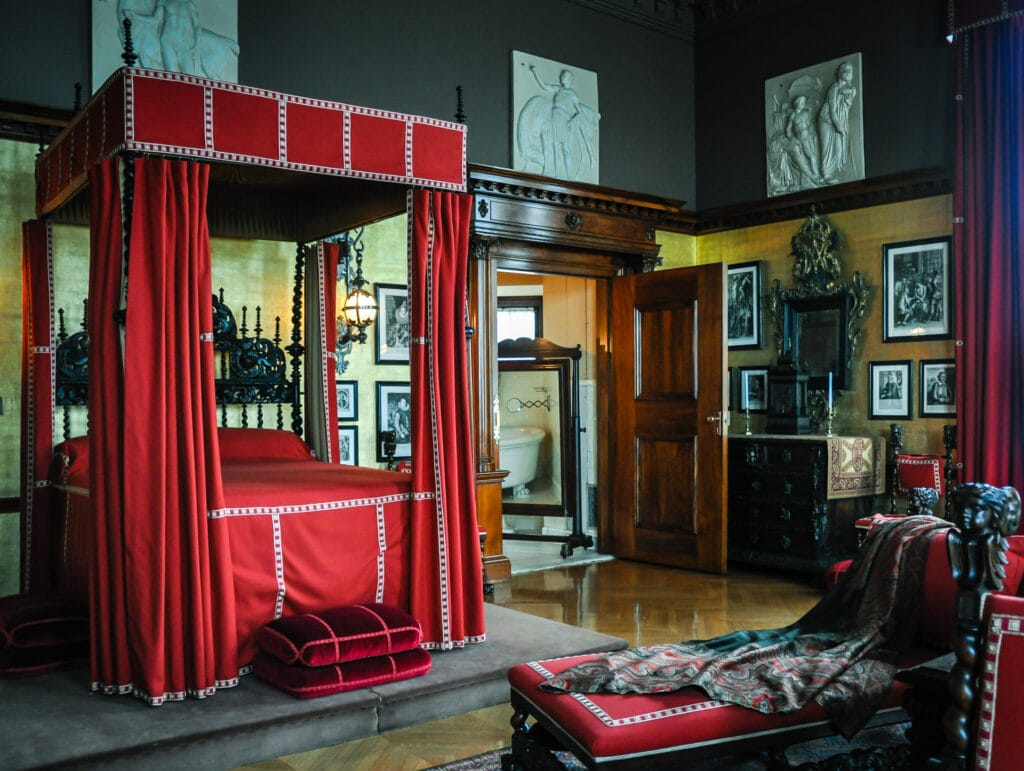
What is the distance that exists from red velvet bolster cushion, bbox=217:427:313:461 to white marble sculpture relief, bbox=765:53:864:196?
4.86 meters

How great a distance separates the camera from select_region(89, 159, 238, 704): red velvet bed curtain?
3721mm

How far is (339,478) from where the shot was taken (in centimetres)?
471

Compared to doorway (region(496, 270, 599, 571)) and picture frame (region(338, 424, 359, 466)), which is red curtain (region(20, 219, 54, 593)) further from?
doorway (region(496, 270, 599, 571))

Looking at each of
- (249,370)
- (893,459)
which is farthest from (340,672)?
(893,459)

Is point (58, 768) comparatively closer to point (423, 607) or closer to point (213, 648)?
point (213, 648)

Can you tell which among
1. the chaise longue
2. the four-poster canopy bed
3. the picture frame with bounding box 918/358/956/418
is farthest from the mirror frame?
the chaise longue

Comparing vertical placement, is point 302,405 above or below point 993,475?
above

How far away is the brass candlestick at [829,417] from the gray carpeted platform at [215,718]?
405 cm

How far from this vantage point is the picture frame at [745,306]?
8.37m

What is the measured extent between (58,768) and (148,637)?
1.98 feet

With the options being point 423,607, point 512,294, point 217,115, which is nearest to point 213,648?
point 423,607

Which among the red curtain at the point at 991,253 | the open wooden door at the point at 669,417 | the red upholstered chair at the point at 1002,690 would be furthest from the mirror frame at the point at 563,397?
the red upholstered chair at the point at 1002,690

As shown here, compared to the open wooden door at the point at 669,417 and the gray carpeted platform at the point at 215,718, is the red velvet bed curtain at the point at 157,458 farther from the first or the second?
the open wooden door at the point at 669,417

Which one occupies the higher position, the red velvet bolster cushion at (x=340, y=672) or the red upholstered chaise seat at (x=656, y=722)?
the red upholstered chaise seat at (x=656, y=722)
